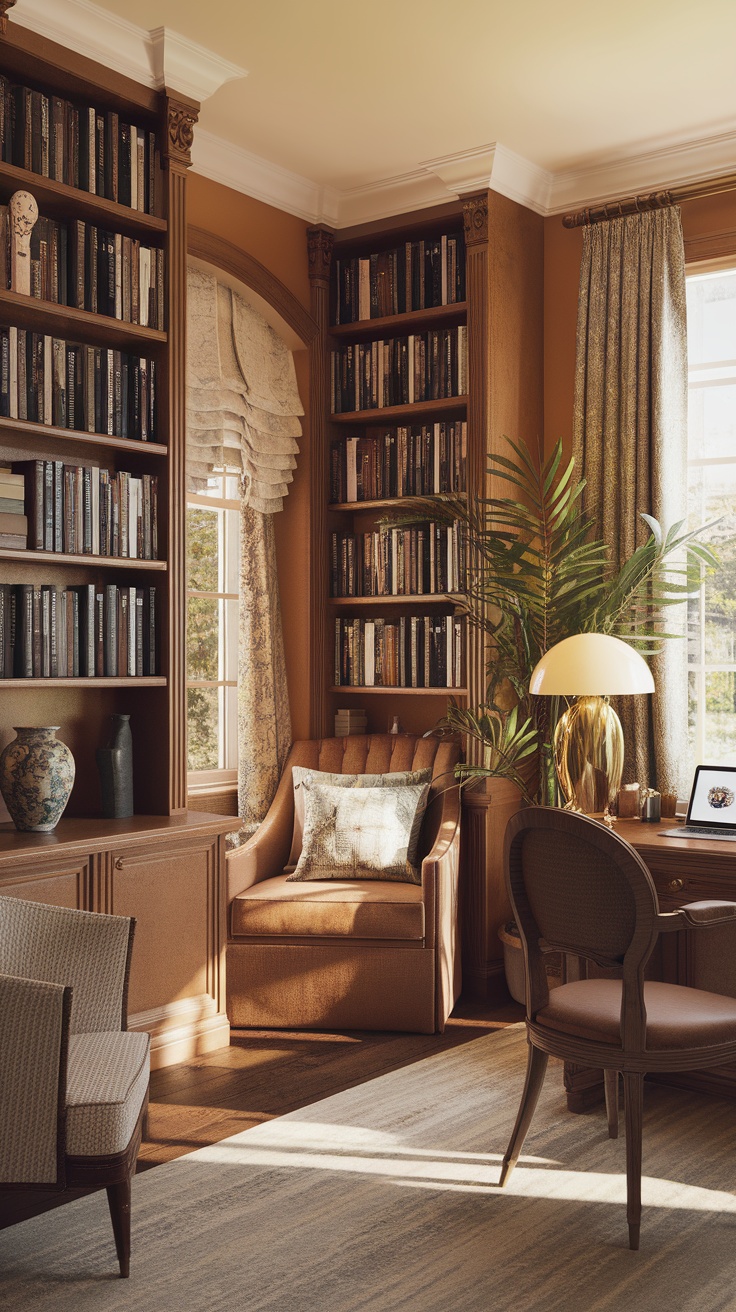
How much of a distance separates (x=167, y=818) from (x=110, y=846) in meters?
0.38

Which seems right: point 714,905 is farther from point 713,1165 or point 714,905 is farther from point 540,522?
point 540,522

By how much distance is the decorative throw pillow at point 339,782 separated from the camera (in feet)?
15.4

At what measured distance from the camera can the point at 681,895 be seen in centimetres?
353

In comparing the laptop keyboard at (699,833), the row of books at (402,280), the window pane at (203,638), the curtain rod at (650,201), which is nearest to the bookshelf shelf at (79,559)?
→ the window pane at (203,638)

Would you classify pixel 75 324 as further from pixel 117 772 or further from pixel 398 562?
pixel 398 562

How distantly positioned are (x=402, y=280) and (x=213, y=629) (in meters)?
1.74

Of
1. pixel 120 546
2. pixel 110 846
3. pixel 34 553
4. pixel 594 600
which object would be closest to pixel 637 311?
pixel 594 600

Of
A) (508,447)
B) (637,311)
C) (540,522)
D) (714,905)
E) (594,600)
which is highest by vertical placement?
(637,311)

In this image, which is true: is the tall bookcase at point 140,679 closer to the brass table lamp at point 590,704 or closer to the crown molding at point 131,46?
the crown molding at point 131,46

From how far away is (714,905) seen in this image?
2959 mm

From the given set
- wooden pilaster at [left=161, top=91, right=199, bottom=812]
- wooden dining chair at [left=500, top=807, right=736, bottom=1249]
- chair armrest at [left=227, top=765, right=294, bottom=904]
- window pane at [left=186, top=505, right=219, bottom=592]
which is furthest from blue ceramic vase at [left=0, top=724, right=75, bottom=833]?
wooden dining chair at [left=500, top=807, right=736, bottom=1249]

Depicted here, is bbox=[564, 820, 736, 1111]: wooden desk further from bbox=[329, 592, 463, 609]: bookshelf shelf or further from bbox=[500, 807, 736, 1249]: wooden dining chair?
bbox=[329, 592, 463, 609]: bookshelf shelf

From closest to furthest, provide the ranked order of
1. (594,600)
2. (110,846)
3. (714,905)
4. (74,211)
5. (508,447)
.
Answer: (714,905) < (110,846) < (74,211) < (594,600) < (508,447)

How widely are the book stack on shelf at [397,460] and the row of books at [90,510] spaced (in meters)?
1.33
